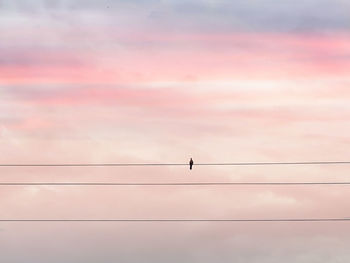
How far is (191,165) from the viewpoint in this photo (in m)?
148
